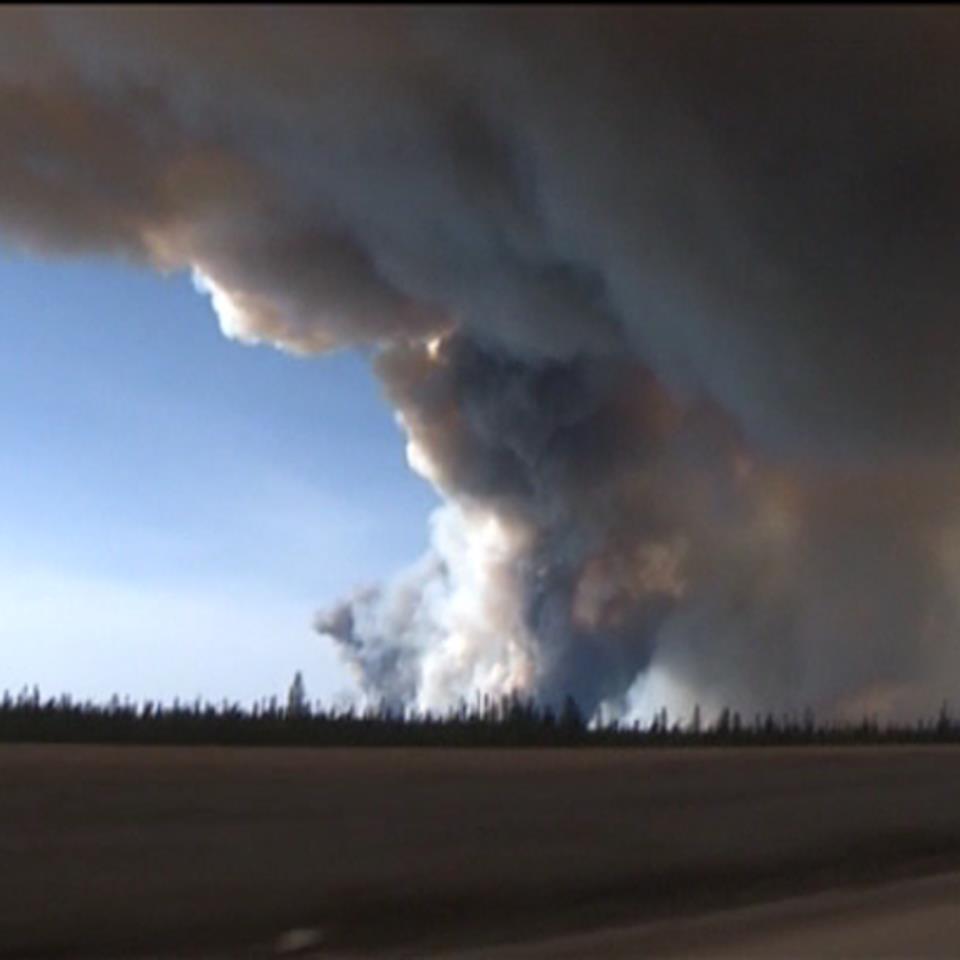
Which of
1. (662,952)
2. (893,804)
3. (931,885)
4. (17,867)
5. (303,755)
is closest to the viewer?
(662,952)

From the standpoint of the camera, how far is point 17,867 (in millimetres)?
12688

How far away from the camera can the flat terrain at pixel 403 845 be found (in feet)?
41.7

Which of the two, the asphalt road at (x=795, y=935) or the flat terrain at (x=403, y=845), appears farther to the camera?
the flat terrain at (x=403, y=845)

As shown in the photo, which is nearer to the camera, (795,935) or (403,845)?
(795,935)

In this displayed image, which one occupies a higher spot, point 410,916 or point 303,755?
point 303,755

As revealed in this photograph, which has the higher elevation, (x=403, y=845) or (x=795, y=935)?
(x=403, y=845)

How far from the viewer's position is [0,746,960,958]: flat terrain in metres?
12.7

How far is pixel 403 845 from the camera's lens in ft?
49.8

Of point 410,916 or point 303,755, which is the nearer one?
point 410,916

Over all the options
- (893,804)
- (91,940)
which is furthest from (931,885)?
(91,940)

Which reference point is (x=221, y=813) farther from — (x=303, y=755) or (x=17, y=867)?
(x=303, y=755)

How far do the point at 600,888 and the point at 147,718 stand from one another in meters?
6.90

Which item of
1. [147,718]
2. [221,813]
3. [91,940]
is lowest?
[91,940]

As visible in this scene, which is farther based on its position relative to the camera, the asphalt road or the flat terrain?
the flat terrain
